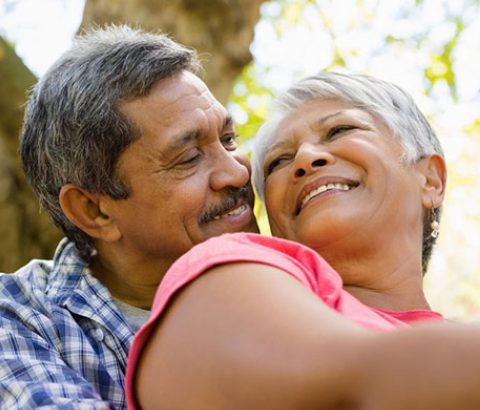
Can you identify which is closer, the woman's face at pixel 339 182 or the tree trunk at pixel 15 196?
the woman's face at pixel 339 182

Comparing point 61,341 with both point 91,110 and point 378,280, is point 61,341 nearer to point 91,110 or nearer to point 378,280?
point 91,110

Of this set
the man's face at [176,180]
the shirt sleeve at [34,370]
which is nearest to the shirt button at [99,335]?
the shirt sleeve at [34,370]

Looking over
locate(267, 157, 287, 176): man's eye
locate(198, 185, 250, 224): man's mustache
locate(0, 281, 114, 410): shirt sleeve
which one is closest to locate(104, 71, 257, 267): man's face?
locate(198, 185, 250, 224): man's mustache

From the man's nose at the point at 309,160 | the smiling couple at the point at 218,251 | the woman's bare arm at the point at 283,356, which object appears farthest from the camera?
the man's nose at the point at 309,160

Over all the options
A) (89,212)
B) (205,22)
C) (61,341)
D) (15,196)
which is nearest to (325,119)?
(89,212)

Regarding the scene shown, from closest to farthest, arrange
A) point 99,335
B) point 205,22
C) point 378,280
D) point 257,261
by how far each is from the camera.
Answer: point 257,261, point 378,280, point 99,335, point 205,22

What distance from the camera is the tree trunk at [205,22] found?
4.79 m

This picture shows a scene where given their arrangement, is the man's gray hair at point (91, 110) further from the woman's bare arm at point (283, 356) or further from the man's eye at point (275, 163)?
the woman's bare arm at point (283, 356)

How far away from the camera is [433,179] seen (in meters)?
2.55

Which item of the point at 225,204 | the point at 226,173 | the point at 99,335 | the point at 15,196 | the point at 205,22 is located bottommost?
the point at 15,196

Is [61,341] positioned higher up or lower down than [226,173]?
lower down

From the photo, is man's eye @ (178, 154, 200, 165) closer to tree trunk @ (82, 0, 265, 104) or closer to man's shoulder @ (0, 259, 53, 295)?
man's shoulder @ (0, 259, 53, 295)

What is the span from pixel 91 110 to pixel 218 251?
137 cm

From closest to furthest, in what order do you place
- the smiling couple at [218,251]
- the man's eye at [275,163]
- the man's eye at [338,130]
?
the smiling couple at [218,251]
the man's eye at [338,130]
the man's eye at [275,163]
